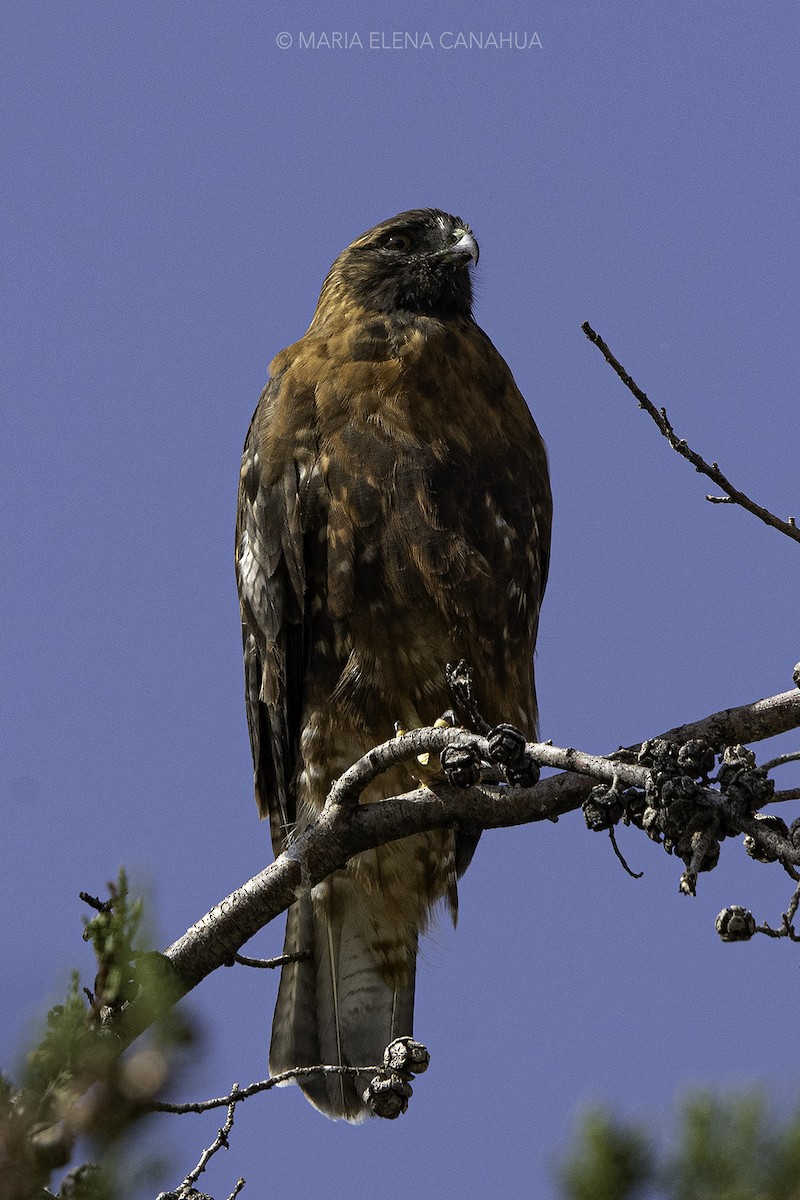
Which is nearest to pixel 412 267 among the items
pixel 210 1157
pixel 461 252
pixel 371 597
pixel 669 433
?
pixel 461 252

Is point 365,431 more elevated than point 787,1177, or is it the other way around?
point 365,431

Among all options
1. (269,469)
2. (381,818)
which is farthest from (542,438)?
(381,818)

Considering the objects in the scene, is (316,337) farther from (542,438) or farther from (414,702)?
(414,702)

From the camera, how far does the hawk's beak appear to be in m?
5.00

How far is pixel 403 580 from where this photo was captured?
411 centimetres

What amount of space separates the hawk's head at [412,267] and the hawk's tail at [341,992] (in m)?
2.03

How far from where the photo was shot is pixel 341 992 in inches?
176

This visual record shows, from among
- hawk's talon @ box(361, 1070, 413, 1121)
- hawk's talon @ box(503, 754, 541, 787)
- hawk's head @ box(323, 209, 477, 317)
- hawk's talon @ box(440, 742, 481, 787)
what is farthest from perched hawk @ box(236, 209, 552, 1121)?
hawk's talon @ box(503, 754, 541, 787)

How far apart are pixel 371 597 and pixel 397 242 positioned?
168 cm

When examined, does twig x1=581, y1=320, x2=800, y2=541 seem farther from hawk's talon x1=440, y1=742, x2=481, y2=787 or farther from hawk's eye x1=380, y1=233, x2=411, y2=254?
hawk's eye x1=380, y1=233, x2=411, y2=254

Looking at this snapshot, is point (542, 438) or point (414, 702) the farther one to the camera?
point (542, 438)

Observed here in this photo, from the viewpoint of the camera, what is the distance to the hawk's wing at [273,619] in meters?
4.33

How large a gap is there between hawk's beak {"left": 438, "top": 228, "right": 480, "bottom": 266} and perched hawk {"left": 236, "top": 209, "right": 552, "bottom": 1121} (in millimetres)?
380

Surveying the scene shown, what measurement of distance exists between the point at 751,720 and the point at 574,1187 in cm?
99
